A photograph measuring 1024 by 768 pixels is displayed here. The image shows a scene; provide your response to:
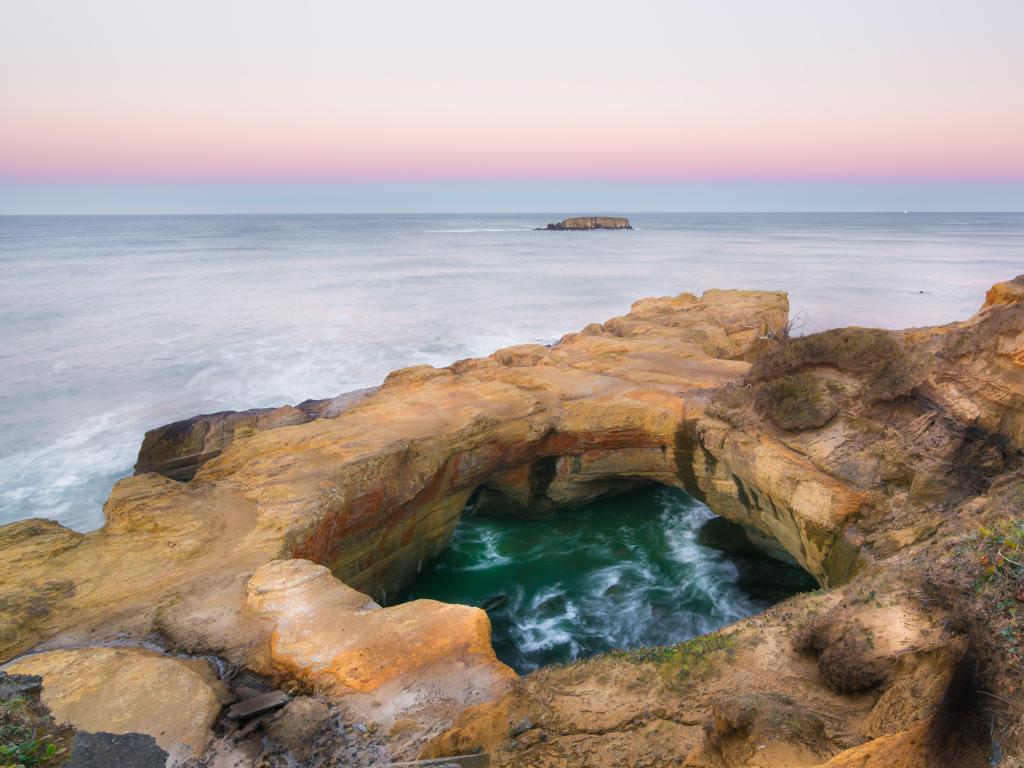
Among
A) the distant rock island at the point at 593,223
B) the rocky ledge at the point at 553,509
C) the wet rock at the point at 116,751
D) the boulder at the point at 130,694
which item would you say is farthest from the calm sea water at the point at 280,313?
the distant rock island at the point at 593,223

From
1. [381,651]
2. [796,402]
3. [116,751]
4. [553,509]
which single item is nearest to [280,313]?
[553,509]

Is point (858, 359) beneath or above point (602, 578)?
above

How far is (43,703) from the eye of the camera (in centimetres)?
547

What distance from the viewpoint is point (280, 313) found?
36312mm

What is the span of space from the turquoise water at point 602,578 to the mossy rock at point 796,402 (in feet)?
11.2

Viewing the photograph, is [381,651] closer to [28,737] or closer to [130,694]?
[130,694]

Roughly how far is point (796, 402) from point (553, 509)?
6061mm

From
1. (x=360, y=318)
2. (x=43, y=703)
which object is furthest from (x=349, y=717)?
(x=360, y=318)

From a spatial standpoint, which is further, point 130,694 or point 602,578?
point 602,578

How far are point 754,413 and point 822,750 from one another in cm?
746

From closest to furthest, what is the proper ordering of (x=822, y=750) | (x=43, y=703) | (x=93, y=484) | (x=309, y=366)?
(x=822, y=750)
(x=43, y=703)
(x=93, y=484)
(x=309, y=366)

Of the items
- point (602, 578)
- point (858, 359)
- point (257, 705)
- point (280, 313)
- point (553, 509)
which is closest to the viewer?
point (257, 705)

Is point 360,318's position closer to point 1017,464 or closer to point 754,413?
point 754,413

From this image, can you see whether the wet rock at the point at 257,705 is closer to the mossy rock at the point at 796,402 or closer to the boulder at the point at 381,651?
the boulder at the point at 381,651
